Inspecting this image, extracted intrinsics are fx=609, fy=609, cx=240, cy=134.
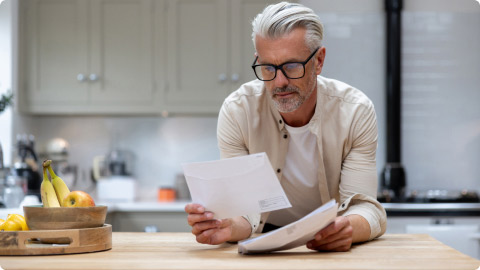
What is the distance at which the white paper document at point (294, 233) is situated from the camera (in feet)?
4.65

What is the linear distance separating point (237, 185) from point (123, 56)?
9.39ft

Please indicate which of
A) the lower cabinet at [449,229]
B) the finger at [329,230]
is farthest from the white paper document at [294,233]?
the lower cabinet at [449,229]

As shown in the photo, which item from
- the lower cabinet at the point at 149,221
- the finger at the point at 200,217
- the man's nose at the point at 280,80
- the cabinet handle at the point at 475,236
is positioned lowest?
the cabinet handle at the point at 475,236

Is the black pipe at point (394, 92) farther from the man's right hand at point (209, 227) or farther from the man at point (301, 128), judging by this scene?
the man's right hand at point (209, 227)

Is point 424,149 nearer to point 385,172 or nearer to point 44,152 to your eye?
point 385,172

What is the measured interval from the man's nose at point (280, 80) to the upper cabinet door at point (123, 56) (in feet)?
8.15

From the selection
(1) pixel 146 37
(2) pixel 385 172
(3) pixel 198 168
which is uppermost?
(1) pixel 146 37

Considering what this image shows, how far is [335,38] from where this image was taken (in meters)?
4.50

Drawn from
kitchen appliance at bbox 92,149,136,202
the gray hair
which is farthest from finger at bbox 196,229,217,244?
kitchen appliance at bbox 92,149,136,202

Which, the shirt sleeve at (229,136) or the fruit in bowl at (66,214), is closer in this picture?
the fruit in bowl at (66,214)

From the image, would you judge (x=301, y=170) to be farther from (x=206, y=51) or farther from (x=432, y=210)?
(x=206, y=51)

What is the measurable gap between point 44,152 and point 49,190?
9.99ft

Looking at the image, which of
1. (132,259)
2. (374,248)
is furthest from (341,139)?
(132,259)

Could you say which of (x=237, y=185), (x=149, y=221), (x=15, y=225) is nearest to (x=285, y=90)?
(x=237, y=185)
